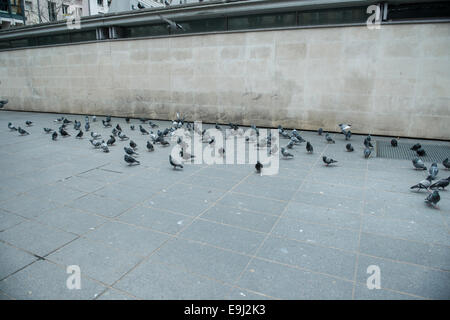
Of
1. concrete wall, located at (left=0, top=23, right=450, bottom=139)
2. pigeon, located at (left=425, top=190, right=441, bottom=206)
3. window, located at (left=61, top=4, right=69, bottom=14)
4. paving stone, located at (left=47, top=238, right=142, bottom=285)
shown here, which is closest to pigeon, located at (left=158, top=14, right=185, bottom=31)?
concrete wall, located at (left=0, top=23, right=450, bottom=139)

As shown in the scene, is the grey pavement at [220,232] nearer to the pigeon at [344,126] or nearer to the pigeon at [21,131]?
the pigeon at [344,126]

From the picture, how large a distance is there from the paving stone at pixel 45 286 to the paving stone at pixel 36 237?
396 mm

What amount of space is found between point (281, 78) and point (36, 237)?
9842 mm

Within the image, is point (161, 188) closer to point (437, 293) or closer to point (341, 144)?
point (437, 293)

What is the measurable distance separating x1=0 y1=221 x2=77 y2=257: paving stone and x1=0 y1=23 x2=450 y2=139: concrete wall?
928cm

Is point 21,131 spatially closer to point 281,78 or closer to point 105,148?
point 105,148

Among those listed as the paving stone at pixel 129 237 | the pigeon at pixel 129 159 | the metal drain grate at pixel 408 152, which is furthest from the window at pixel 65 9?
the paving stone at pixel 129 237

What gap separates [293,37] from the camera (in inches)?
443

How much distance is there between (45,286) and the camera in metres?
3.29

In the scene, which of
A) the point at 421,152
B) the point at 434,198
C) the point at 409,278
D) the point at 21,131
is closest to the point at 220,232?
the point at 409,278

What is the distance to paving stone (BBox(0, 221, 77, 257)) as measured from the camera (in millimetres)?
4031

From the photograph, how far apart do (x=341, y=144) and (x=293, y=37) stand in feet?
14.7

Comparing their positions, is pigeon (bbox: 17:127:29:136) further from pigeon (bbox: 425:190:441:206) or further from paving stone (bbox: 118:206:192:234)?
pigeon (bbox: 425:190:441:206)

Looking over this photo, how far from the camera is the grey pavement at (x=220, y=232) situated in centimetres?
332
